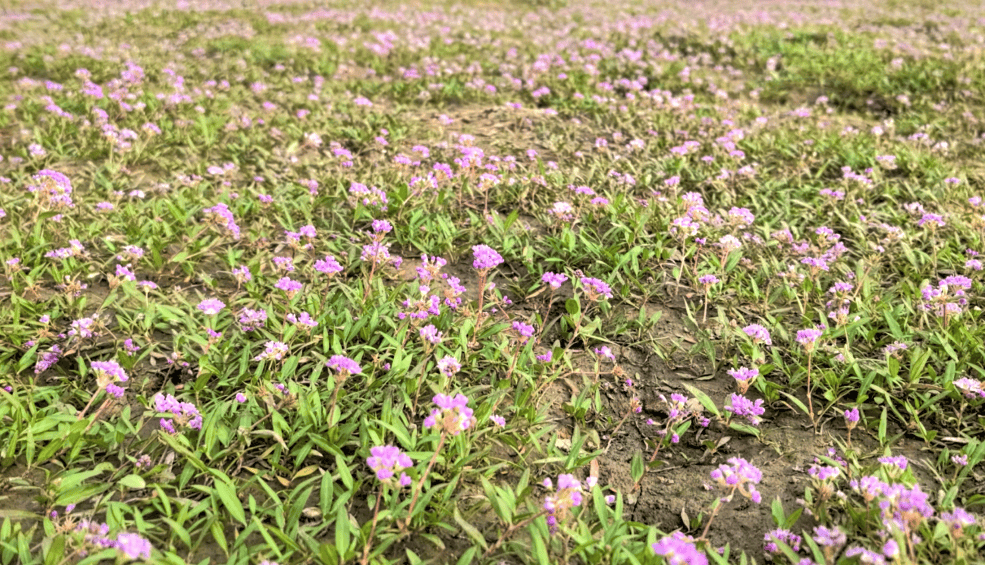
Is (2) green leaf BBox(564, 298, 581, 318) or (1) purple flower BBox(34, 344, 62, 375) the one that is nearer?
(1) purple flower BBox(34, 344, 62, 375)

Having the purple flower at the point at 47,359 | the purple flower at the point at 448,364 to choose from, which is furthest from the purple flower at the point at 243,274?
the purple flower at the point at 448,364

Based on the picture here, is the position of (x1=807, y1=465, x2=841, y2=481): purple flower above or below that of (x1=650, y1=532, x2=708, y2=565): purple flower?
below

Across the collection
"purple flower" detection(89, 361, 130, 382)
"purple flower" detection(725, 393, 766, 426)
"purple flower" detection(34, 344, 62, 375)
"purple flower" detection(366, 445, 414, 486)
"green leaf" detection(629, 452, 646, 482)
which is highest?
"purple flower" detection(366, 445, 414, 486)

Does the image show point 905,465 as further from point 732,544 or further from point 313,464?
point 313,464

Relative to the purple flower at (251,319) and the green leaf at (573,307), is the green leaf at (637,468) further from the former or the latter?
the purple flower at (251,319)

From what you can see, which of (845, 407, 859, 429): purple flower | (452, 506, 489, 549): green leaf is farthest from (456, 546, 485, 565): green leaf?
(845, 407, 859, 429): purple flower

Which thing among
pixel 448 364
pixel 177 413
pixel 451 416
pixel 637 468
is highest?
pixel 451 416

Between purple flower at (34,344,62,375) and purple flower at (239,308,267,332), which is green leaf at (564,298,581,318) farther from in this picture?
purple flower at (34,344,62,375)

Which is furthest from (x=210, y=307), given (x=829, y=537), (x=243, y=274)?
(x=829, y=537)

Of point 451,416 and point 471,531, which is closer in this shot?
point 451,416

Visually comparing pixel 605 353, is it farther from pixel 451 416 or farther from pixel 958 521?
pixel 958 521
